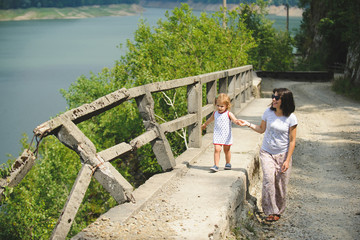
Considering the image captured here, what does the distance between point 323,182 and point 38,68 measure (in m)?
76.5

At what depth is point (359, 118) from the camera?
14.1 m

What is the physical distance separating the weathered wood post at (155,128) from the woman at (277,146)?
0.98 m

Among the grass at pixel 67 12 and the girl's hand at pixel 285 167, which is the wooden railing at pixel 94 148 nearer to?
the girl's hand at pixel 285 167

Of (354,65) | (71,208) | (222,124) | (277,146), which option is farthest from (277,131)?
(354,65)

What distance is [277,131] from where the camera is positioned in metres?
5.04

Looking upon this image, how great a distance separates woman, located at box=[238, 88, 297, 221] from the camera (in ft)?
16.4

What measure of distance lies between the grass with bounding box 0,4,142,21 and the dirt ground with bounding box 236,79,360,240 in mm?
137332

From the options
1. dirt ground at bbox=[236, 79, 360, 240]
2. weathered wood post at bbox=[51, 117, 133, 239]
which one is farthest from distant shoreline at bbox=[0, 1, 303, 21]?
weathered wood post at bbox=[51, 117, 133, 239]

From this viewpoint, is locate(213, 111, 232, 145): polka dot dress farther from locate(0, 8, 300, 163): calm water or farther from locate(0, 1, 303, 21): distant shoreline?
locate(0, 1, 303, 21): distant shoreline

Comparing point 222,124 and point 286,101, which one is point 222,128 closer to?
point 222,124

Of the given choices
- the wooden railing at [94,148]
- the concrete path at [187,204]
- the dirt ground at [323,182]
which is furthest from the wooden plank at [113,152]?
the dirt ground at [323,182]

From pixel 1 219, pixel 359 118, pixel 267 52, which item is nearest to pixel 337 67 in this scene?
pixel 267 52

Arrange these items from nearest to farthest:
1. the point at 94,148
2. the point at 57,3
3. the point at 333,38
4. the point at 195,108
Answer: the point at 94,148
the point at 195,108
the point at 333,38
the point at 57,3

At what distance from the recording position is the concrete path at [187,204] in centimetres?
382
